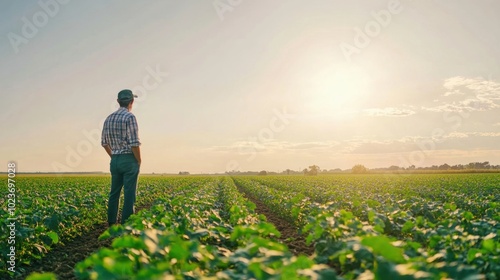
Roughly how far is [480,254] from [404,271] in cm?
229

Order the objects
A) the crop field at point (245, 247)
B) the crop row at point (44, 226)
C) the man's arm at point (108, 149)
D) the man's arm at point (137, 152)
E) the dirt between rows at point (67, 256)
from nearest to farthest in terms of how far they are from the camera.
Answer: the crop field at point (245, 247)
the dirt between rows at point (67, 256)
the crop row at point (44, 226)
the man's arm at point (137, 152)
the man's arm at point (108, 149)

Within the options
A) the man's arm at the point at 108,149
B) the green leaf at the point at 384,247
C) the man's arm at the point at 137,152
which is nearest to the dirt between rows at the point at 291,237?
the man's arm at the point at 137,152

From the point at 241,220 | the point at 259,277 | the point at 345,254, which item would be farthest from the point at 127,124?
the point at 259,277

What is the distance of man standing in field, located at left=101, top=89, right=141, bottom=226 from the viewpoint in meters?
7.35

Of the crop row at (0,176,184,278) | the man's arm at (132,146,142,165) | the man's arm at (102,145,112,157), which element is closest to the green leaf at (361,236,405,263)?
the crop row at (0,176,184,278)

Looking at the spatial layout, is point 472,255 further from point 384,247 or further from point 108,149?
point 108,149

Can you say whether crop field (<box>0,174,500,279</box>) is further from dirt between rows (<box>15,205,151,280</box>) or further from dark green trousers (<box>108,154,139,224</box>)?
dark green trousers (<box>108,154,139,224</box>)

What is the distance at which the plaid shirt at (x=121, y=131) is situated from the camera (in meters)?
7.34

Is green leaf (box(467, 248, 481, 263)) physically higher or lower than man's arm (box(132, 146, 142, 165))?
lower

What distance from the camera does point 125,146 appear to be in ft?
24.3

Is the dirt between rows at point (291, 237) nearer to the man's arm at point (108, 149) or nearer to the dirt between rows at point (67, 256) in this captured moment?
the dirt between rows at point (67, 256)

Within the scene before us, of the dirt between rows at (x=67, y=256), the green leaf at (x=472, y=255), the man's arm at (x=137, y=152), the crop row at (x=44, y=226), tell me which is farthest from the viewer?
the man's arm at (x=137, y=152)

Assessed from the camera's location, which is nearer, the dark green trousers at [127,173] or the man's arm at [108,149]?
the dark green trousers at [127,173]

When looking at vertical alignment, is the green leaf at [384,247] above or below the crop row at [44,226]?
above
